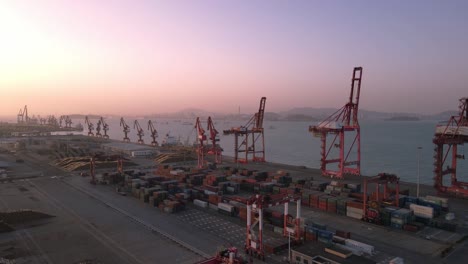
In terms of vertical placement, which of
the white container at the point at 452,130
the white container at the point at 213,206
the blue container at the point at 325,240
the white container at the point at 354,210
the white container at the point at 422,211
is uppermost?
the white container at the point at 452,130

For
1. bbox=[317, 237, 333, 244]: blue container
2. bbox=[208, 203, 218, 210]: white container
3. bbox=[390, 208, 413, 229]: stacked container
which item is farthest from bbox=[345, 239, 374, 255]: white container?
bbox=[208, 203, 218, 210]: white container

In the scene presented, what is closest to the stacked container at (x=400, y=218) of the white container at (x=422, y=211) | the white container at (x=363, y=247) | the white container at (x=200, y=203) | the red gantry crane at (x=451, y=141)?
the white container at (x=422, y=211)

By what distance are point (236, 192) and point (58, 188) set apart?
2780 cm

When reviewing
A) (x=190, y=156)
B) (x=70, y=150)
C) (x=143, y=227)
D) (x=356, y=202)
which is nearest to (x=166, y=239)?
(x=143, y=227)

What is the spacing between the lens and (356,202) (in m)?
35.8

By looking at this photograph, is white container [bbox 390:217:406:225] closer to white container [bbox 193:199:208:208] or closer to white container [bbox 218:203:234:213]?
white container [bbox 218:203:234:213]

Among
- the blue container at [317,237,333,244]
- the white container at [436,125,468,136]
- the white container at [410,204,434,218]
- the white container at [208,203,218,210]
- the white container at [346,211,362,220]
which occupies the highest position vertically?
the white container at [436,125,468,136]

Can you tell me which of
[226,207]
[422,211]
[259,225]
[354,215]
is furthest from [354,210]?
[259,225]

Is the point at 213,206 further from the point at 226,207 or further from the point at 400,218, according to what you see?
the point at 400,218

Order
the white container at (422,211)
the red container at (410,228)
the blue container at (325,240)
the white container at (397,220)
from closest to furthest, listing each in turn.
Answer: the blue container at (325,240) < the red container at (410,228) < the white container at (397,220) < the white container at (422,211)

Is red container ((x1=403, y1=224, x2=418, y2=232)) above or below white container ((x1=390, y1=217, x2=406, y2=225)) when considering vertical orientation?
below

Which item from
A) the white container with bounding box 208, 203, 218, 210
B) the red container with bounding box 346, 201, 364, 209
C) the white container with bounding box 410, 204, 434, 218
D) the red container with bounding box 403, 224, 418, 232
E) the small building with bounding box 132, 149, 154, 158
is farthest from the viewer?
the small building with bounding box 132, 149, 154, 158

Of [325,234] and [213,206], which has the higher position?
[325,234]

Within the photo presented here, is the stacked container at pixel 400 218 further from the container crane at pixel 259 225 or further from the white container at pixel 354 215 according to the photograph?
the container crane at pixel 259 225
